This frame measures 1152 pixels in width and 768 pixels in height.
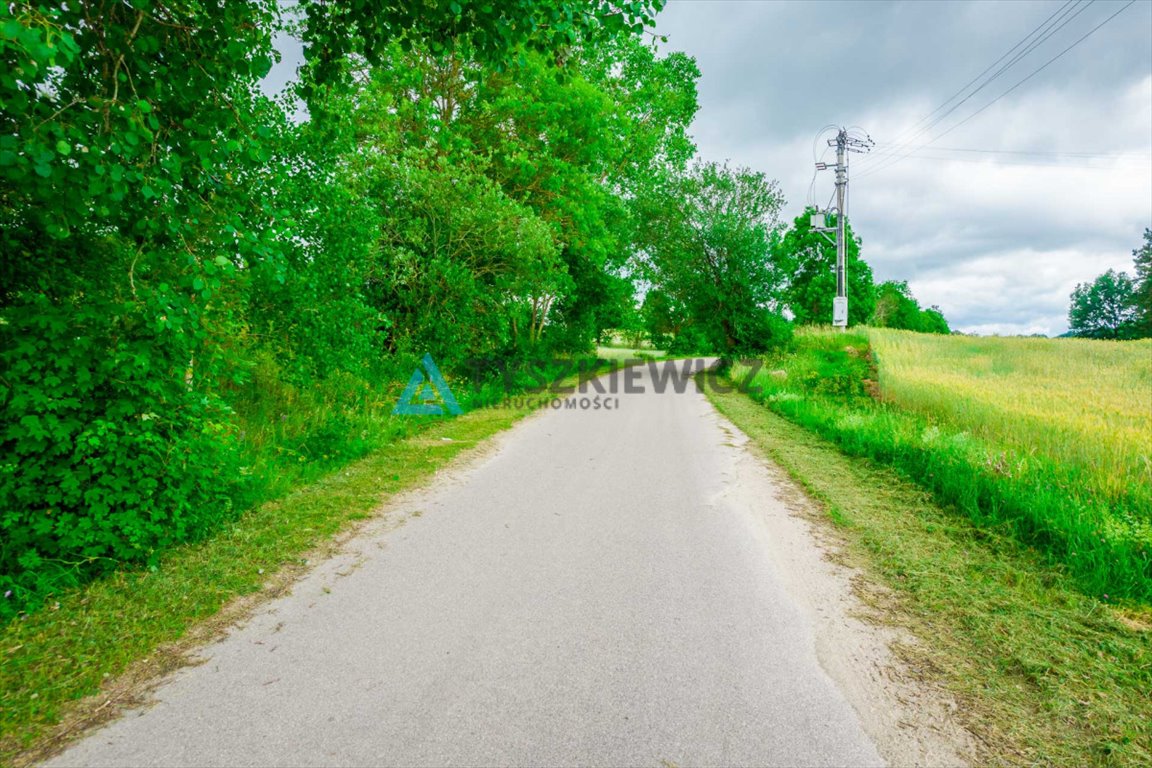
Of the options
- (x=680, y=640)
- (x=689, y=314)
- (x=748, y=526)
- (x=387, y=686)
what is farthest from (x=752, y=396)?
(x=387, y=686)

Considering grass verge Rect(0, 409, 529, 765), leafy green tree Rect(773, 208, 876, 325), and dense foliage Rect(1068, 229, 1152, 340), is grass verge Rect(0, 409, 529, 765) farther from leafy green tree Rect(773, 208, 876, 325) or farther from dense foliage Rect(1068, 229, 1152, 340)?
dense foliage Rect(1068, 229, 1152, 340)

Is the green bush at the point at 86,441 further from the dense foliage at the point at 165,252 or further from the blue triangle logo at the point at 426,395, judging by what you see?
the blue triangle logo at the point at 426,395

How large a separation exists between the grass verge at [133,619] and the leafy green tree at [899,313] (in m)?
49.3

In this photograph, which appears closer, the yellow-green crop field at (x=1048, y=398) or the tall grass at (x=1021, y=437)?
the tall grass at (x=1021, y=437)

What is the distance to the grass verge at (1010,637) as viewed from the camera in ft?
7.53

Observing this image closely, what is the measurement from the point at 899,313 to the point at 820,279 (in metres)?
34.8

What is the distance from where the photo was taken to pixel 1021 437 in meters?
6.59

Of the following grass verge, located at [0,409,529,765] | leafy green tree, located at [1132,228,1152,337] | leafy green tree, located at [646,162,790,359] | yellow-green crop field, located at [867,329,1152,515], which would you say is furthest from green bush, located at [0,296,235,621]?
leafy green tree, located at [1132,228,1152,337]

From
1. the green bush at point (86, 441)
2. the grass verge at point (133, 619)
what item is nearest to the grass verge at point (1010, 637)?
the grass verge at point (133, 619)

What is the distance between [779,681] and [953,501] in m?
3.95

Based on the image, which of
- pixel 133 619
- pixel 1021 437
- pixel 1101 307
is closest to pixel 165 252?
pixel 133 619

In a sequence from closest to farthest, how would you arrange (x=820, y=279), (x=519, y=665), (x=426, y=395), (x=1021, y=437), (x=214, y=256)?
(x=519, y=665) → (x=214, y=256) → (x=1021, y=437) → (x=426, y=395) → (x=820, y=279)

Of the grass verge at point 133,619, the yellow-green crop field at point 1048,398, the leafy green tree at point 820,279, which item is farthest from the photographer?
the leafy green tree at point 820,279

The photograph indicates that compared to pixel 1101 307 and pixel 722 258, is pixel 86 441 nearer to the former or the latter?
pixel 722 258
